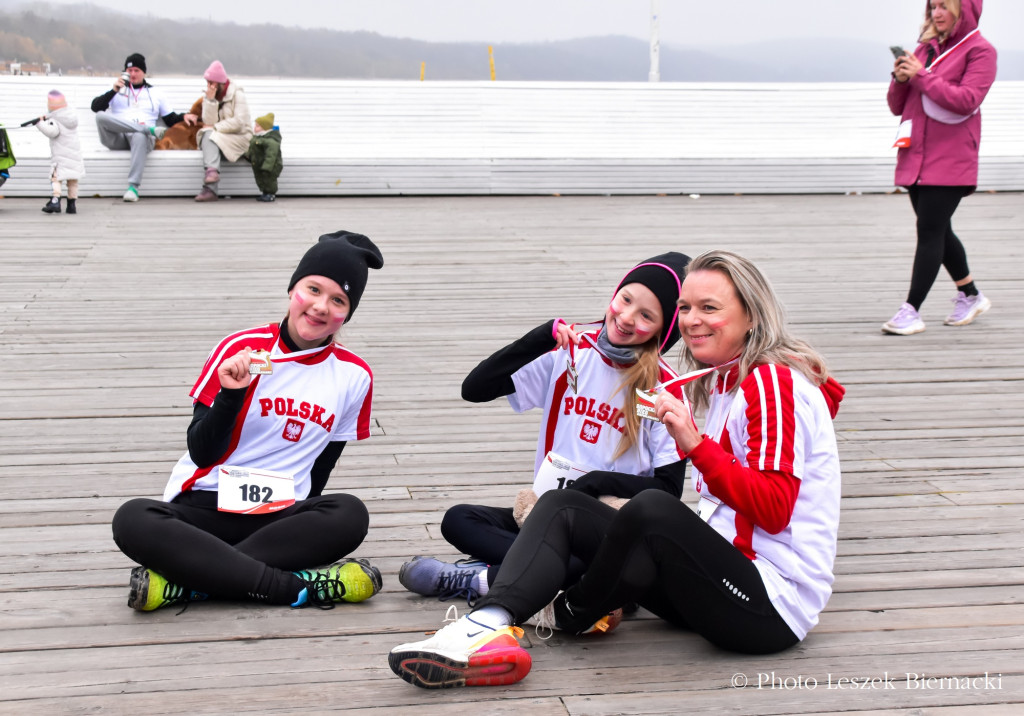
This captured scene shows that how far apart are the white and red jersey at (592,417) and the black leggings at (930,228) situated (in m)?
3.51

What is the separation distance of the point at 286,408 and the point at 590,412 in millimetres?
834

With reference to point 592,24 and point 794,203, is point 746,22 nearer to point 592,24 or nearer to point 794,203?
point 592,24

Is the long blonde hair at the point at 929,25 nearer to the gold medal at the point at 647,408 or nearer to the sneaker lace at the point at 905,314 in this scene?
the sneaker lace at the point at 905,314

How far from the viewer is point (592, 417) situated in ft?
10.1

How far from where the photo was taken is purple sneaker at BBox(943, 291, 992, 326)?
6422 millimetres

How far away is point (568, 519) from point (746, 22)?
2559 cm

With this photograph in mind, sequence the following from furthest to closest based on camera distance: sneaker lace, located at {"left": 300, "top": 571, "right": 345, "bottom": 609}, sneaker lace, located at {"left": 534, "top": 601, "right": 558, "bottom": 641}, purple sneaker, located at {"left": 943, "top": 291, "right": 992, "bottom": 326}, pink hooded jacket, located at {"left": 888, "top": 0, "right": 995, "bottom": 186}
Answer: purple sneaker, located at {"left": 943, "top": 291, "right": 992, "bottom": 326} < pink hooded jacket, located at {"left": 888, "top": 0, "right": 995, "bottom": 186} < sneaker lace, located at {"left": 300, "top": 571, "right": 345, "bottom": 609} < sneaker lace, located at {"left": 534, "top": 601, "right": 558, "bottom": 641}

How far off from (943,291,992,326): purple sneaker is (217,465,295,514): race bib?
468 cm

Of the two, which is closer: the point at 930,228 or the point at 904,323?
the point at 930,228

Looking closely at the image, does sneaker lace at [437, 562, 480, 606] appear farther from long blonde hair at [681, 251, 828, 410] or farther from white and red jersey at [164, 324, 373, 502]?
long blonde hair at [681, 251, 828, 410]

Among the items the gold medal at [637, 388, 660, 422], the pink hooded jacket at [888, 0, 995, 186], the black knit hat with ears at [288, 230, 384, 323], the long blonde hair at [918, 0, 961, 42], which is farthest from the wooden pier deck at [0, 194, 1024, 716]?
the long blonde hair at [918, 0, 961, 42]

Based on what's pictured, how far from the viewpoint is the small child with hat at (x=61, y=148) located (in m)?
9.82

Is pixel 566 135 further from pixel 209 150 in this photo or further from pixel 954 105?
pixel 954 105

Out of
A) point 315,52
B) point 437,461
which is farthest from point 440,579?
point 315,52
